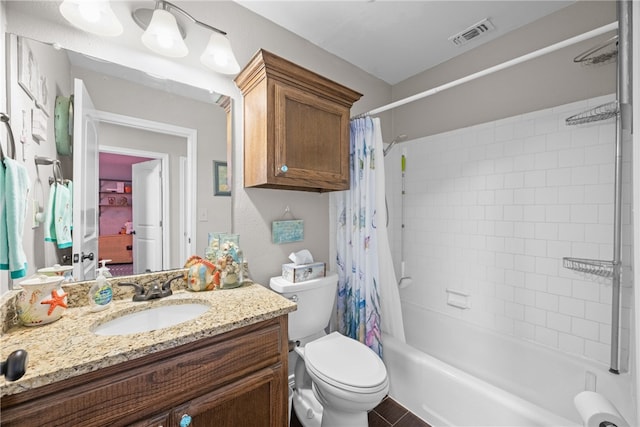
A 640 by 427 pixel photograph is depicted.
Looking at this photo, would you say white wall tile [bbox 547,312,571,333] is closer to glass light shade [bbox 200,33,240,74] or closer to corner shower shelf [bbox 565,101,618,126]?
corner shower shelf [bbox 565,101,618,126]

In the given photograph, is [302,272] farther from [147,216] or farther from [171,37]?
[171,37]

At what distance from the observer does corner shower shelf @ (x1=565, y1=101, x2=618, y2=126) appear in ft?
4.47

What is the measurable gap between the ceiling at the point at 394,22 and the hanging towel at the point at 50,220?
4.62 ft

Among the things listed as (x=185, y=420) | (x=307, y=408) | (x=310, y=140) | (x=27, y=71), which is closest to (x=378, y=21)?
(x=310, y=140)

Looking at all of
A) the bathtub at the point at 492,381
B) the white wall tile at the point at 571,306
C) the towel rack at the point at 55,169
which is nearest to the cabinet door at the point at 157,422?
the towel rack at the point at 55,169

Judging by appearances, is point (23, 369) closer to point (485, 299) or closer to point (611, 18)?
point (485, 299)

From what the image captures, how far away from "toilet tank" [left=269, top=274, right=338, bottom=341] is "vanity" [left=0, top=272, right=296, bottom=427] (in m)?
0.40

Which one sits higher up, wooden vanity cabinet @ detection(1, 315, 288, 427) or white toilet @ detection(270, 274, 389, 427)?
wooden vanity cabinet @ detection(1, 315, 288, 427)

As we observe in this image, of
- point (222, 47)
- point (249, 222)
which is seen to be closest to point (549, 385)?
point (249, 222)

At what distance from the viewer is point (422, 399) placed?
1515 millimetres

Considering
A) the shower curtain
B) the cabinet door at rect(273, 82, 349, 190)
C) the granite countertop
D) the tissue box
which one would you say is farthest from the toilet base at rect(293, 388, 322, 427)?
the cabinet door at rect(273, 82, 349, 190)

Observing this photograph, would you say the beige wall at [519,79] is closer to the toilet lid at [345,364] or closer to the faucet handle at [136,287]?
the toilet lid at [345,364]

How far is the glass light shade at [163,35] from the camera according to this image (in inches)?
47.0

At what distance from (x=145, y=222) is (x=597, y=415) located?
1908mm
